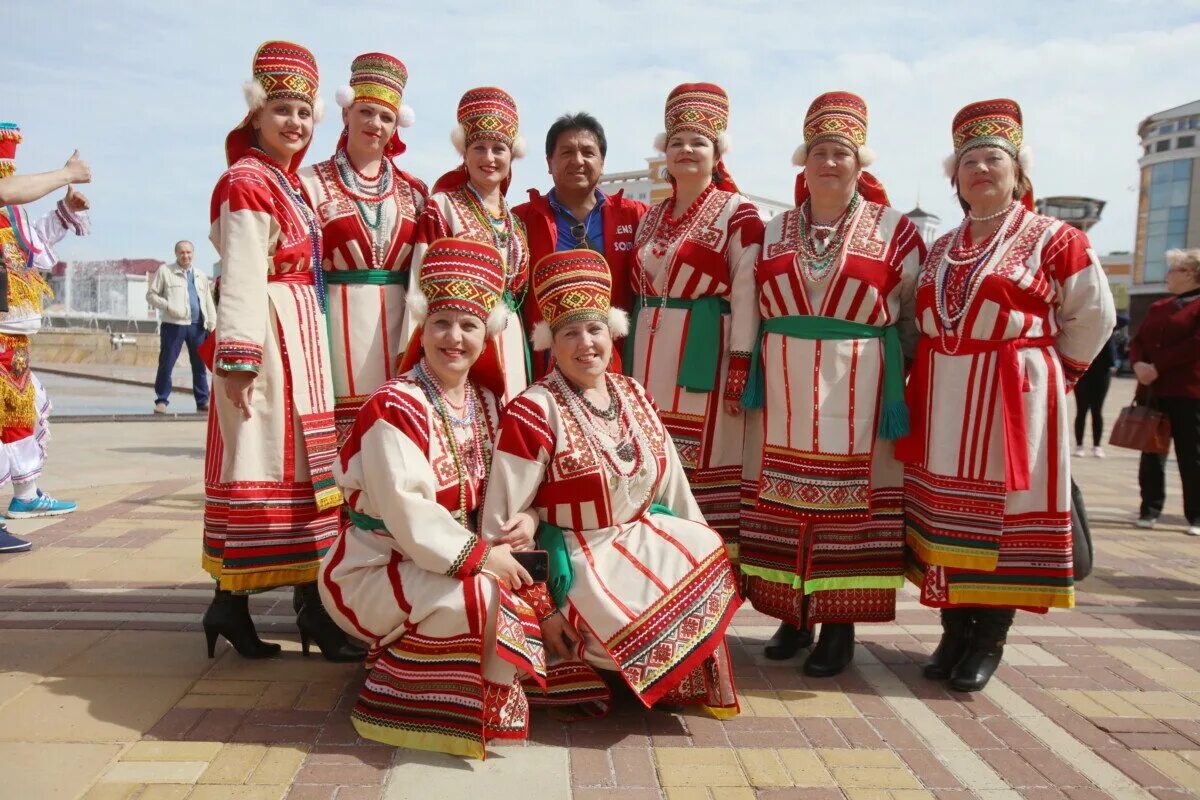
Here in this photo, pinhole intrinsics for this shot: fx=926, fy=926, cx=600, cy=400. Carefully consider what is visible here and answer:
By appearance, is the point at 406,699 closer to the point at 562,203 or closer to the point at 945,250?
the point at 562,203

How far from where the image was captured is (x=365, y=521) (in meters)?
2.90

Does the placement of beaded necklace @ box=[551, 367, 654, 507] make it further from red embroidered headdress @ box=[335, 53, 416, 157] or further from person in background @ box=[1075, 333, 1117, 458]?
person in background @ box=[1075, 333, 1117, 458]

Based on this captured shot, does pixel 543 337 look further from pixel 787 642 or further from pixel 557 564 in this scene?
pixel 787 642

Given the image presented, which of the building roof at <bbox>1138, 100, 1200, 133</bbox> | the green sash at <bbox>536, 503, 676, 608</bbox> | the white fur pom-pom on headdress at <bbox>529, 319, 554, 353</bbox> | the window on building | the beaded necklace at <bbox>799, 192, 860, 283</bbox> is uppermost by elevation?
the building roof at <bbox>1138, 100, 1200, 133</bbox>

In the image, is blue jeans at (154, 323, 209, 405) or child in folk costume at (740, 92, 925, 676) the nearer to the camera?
child in folk costume at (740, 92, 925, 676)

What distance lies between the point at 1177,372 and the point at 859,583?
449cm

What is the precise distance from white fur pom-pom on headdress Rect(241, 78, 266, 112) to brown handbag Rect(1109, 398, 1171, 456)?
5936mm

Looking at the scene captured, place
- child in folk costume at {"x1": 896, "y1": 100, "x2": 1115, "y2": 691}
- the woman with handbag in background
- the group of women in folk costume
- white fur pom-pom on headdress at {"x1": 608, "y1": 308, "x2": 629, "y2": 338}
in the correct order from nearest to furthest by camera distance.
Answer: the group of women in folk costume
white fur pom-pom on headdress at {"x1": 608, "y1": 308, "x2": 629, "y2": 338}
child in folk costume at {"x1": 896, "y1": 100, "x2": 1115, "y2": 691}
the woman with handbag in background

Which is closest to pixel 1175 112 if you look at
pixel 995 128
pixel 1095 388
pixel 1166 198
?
pixel 1166 198

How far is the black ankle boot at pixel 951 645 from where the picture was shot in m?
3.51

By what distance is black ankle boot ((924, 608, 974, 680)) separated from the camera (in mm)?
3508

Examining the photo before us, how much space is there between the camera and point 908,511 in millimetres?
3561

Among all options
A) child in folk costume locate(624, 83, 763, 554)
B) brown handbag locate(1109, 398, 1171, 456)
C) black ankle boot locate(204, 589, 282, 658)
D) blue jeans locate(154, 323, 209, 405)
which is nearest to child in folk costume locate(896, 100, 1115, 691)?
child in folk costume locate(624, 83, 763, 554)

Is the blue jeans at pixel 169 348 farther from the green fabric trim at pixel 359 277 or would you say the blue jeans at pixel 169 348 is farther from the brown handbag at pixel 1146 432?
the brown handbag at pixel 1146 432
